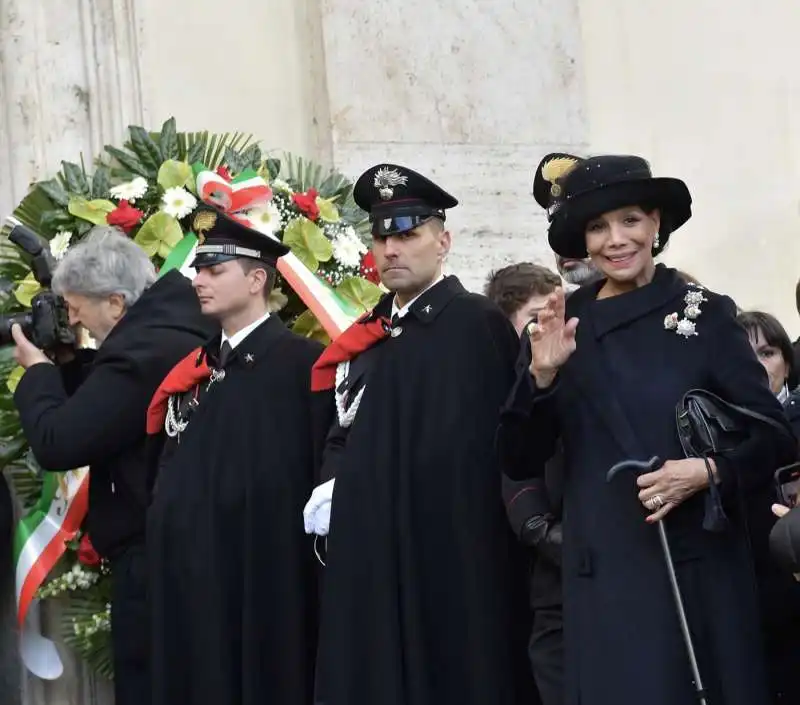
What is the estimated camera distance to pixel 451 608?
530 centimetres

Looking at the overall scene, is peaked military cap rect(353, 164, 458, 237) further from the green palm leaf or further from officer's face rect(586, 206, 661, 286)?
the green palm leaf

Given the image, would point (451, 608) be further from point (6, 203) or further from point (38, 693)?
point (6, 203)

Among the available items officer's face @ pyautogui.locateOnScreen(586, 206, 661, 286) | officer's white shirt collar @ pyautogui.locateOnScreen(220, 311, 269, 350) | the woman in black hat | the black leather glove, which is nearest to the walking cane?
the woman in black hat

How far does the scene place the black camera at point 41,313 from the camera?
6.52 m

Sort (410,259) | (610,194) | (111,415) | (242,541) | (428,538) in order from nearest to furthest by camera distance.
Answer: (610,194) < (428,538) < (410,259) < (242,541) < (111,415)

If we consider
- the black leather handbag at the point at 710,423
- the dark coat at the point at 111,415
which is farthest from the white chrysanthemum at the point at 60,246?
the black leather handbag at the point at 710,423

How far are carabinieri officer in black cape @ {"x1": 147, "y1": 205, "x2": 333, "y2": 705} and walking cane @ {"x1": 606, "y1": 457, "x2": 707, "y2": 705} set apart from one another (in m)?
1.45

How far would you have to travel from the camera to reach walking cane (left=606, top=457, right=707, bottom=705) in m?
4.48

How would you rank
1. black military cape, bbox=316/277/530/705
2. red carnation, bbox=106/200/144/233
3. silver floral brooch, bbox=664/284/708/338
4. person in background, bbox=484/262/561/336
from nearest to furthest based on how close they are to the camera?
silver floral brooch, bbox=664/284/708/338, black military cape, bbox=316/277/530/705, person in background, bbox=484/262/561/336, red carnation, bbox=106/200/144/233

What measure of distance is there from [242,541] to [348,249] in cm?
155

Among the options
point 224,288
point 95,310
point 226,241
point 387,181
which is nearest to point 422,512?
point 387,181

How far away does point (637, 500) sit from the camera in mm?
4672

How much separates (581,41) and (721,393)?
14.8 ft

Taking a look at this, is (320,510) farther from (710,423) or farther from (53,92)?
(53,92)
